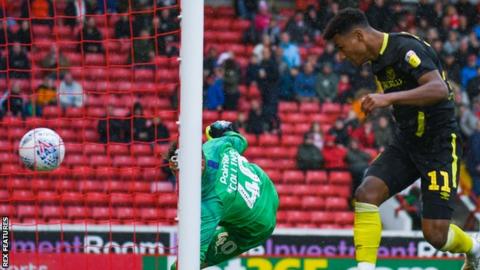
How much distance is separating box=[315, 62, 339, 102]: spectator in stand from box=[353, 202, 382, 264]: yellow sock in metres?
8.12

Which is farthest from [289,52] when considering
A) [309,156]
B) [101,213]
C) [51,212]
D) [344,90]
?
[51,212]

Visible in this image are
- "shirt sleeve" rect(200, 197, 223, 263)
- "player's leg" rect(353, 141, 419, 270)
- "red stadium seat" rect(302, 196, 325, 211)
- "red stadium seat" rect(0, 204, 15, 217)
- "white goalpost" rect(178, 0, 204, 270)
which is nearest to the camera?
"white goalpost" rect(178, 0, 204, 270)

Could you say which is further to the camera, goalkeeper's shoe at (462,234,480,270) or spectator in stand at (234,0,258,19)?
spectator in stand at (234,0,258,19)

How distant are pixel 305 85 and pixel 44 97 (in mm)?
3786

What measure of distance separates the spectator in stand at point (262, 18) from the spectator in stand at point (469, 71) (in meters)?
3.04

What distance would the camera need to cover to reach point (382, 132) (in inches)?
534

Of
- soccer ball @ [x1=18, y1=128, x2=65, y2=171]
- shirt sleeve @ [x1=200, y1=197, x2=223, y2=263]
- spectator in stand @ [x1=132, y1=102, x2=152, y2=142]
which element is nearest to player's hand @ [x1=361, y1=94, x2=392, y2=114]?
shirt sleeve @ [x1=200, y1=197, x2=223, y2=263]

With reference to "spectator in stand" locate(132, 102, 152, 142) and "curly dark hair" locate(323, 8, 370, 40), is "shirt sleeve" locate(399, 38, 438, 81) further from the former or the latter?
"spectator in stand" locate(132, 102, 152, 142)

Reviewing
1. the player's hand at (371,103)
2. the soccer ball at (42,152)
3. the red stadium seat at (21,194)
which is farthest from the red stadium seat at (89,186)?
the player's hand at (371,103)

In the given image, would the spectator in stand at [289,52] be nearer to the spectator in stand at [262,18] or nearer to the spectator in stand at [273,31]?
the spectator in stand at [273,31]

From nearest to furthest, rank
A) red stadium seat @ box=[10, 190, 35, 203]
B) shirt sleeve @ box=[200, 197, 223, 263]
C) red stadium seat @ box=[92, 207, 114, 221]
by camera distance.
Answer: shirt sleeve @ box=[200, 197, 223, 263]
red stadium seat @ box=[92, 207, 114, 221]
red stadium seat @ box=[10, 190, 35, 203]

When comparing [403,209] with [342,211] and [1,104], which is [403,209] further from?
[1,104]

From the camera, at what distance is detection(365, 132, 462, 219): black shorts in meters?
6.22

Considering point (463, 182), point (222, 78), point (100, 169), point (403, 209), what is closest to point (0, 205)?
point (100, 169)
